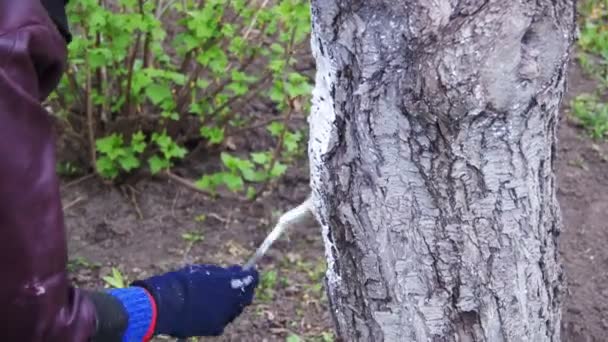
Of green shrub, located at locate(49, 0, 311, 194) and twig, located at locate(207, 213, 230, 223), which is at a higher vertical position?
green shrub, located at locate(49, 0, 311, 194)

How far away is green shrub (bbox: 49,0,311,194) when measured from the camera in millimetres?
2807

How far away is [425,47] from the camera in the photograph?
1504mm

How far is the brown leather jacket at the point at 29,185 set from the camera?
5.09 ft

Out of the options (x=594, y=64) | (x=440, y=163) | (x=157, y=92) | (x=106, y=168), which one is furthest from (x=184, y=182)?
(x=594, y=64)

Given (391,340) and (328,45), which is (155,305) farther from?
(328,45)

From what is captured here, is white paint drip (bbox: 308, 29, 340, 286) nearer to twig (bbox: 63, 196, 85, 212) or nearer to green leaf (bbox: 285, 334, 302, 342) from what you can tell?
green leaf (bbox: 285, 334, 302, 342)

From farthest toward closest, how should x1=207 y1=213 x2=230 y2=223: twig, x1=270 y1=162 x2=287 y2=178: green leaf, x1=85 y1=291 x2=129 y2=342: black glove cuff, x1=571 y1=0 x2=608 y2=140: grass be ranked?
x1=571 y1=0 x2=608 y2=140: grass < x1=207 y1=213 x2=230 y2=223: twig < x1=270 y1=162 x2=287 y2=178: green leaf < x1=85 y1=291 x2=129 y2=342: black glove cuff

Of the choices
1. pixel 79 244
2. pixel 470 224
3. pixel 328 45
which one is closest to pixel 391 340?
pixel 470 224

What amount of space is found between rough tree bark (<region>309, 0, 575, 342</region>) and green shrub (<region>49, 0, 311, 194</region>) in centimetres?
111

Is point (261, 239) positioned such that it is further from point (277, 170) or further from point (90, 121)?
point (90, 121)

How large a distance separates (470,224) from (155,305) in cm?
86

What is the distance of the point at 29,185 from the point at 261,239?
1.63 meters

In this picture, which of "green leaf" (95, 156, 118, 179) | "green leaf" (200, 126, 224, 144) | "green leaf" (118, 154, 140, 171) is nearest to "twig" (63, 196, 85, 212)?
"green leaf" (95, 156, 118, 179)

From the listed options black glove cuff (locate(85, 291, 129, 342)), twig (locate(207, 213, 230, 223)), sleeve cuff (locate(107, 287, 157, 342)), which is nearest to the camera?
black glove cuff (locate(85, 291, 129, 342))
